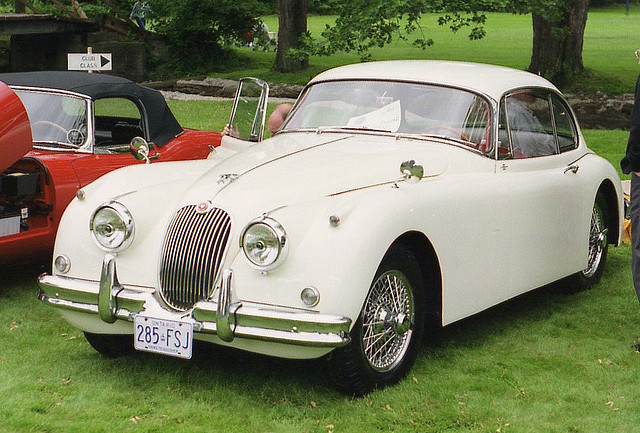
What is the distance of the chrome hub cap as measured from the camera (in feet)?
16.8

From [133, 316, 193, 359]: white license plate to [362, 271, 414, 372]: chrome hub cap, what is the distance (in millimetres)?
894

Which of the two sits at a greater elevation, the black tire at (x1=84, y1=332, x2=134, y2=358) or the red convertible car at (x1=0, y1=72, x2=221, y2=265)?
the red convertible car at (x1=0, y1=72, x2=221, y2=265)

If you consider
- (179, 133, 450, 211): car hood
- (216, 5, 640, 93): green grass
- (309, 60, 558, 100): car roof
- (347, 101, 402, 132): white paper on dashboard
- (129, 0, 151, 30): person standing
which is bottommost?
(216, 5, 640, 93): green grass

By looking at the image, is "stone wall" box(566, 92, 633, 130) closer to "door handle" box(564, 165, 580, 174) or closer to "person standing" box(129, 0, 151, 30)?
"door handle" box(564, 165, 580, 174)

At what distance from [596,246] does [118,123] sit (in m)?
4.15

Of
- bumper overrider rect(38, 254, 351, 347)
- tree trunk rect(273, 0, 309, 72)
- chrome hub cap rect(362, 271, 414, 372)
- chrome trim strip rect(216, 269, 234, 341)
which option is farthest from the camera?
tree trunk rect(273, 0, 309, 72)

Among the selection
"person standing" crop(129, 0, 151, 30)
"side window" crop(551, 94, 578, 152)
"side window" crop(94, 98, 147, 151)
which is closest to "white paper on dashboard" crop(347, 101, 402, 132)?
"side window" crop(551, 94, 578, 152)

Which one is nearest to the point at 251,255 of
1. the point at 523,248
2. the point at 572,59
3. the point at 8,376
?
the point at 8,376

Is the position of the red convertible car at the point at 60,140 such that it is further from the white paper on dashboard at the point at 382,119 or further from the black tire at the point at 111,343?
the white paper on dashboard at the point at 382,119

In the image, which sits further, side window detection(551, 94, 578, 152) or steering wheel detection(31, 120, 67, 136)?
steering wheel detection(31, 120, 67, 136)

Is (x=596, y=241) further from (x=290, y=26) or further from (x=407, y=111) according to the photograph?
(x=290, y=26)

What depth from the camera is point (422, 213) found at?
210 inches

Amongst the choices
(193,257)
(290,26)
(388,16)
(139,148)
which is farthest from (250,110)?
(290,26)

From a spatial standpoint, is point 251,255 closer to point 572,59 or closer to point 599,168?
point 599,168
